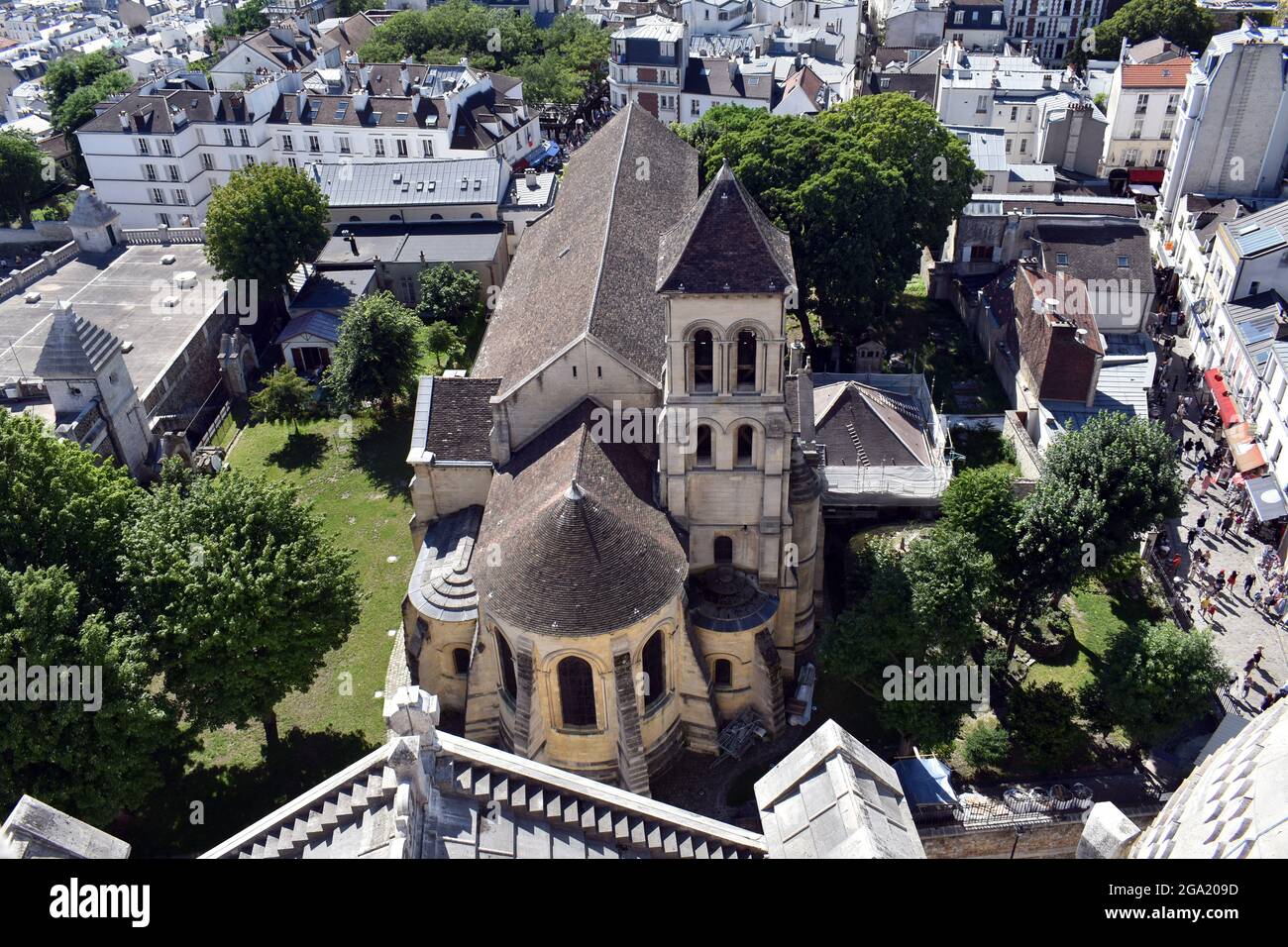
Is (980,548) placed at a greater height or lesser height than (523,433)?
lesser

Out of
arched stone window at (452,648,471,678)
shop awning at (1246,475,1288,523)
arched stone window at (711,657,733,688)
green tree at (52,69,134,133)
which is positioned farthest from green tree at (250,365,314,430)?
green tree at (52,69,134,133)

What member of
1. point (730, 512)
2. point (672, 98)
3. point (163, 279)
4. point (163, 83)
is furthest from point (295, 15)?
point (730, 512)

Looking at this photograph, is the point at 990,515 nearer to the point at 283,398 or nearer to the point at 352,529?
the point at 352,529

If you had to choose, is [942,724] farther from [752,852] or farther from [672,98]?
[672,98]

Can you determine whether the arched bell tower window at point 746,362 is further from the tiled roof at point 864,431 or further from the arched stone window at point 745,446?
the tiled roof at point 864,431

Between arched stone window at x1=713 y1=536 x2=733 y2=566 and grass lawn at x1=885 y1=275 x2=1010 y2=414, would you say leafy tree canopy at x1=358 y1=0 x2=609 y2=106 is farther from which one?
arched stone window at x1=713 y1=536 x2=733 y2=566

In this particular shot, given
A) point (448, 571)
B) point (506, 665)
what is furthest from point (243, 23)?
point (506, 665)
